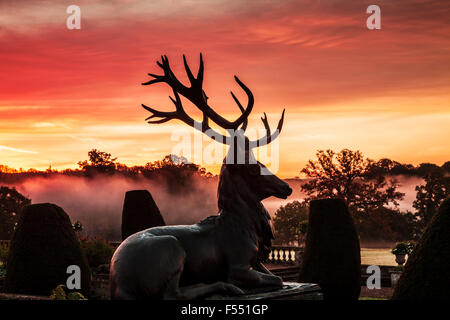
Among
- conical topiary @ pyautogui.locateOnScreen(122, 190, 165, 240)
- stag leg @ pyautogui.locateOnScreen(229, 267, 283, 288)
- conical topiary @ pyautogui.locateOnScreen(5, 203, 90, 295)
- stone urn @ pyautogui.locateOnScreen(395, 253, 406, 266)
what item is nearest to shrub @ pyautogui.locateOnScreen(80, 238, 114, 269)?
conical topiary @ pyautogui.locateOnScreen(122, 190, 165, 240)

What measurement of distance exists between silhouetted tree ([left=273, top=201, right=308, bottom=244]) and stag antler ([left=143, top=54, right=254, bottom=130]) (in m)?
35.6

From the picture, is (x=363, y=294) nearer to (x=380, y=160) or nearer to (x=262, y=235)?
(x=262, y=235)

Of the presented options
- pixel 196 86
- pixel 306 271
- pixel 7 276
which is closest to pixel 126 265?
pixel 196 86

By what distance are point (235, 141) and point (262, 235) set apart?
1.00 metres

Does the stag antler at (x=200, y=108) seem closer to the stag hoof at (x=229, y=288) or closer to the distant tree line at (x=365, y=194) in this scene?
the stag hoof at (x=229, y=288)

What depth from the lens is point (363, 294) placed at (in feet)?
62.7

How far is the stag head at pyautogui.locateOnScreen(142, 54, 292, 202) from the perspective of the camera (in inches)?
232

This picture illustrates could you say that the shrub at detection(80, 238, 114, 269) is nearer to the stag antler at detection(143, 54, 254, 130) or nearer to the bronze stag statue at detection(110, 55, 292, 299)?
the stag antler at detection(143, 54, 254, 130)

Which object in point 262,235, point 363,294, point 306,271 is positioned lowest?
point 363,294

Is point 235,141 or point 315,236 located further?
point 315,236

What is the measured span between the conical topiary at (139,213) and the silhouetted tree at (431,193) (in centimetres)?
2629

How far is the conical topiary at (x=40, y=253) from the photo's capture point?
11.2 meters

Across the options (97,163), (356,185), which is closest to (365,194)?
(356,185)
